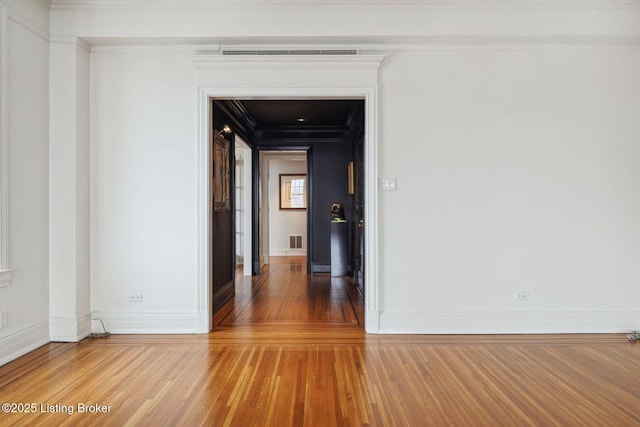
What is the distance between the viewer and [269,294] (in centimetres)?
539

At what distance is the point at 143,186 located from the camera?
3686 mm

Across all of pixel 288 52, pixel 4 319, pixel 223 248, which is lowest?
pixel 4 319

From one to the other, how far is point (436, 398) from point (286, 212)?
25.9 ft

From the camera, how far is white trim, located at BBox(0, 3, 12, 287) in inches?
115

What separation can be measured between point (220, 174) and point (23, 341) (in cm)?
245

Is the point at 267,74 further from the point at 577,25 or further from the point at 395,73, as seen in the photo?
the point at 577,25

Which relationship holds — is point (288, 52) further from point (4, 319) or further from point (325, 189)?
point (325, 189)

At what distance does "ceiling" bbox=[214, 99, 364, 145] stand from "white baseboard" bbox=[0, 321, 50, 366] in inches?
109

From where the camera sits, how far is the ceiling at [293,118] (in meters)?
5.45

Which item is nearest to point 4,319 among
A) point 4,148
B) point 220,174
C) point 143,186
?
point 4,148

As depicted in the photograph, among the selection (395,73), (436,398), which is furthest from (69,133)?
(436,398)

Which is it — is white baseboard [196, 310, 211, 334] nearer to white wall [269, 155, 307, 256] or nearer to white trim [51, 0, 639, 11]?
white trim [51, 0, 639, 11]

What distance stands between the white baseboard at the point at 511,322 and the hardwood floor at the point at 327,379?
0.38ft

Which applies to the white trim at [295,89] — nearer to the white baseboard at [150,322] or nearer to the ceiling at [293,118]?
the white baseboard at [150,322]
